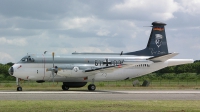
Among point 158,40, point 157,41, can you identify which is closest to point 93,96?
point 157,41

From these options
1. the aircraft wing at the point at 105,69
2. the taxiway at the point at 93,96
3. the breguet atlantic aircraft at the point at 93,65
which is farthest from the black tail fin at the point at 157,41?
the taxiway at the point at 93,96

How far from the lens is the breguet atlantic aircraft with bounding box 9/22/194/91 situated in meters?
39.6

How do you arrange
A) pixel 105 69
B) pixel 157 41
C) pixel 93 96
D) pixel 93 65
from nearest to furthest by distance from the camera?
pixel 93 96 < pixel 105 69 < pixel 93 65 < pixel 157 41

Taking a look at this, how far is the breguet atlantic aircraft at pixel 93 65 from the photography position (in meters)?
39.6

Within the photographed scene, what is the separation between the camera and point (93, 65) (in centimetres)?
4156

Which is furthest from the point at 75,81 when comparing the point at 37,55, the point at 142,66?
the point at 142,66

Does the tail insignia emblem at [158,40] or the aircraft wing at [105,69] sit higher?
the tail insignia emblem at [158,40]

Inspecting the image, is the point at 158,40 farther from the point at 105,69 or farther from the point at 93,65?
the point at 105,69

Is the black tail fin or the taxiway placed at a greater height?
the black tail fin

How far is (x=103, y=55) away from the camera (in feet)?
141

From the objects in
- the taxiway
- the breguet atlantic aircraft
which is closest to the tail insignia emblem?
the breguet atlantic aircraft

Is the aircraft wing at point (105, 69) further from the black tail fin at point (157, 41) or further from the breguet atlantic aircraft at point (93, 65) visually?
the black tail fin at point (157, 41)

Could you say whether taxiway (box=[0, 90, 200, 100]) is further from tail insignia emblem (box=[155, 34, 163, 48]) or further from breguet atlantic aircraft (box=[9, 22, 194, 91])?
tail insignia emblem (box=[155, 34, 163, 48])

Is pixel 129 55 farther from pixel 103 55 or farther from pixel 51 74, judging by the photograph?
pixel 51 74
